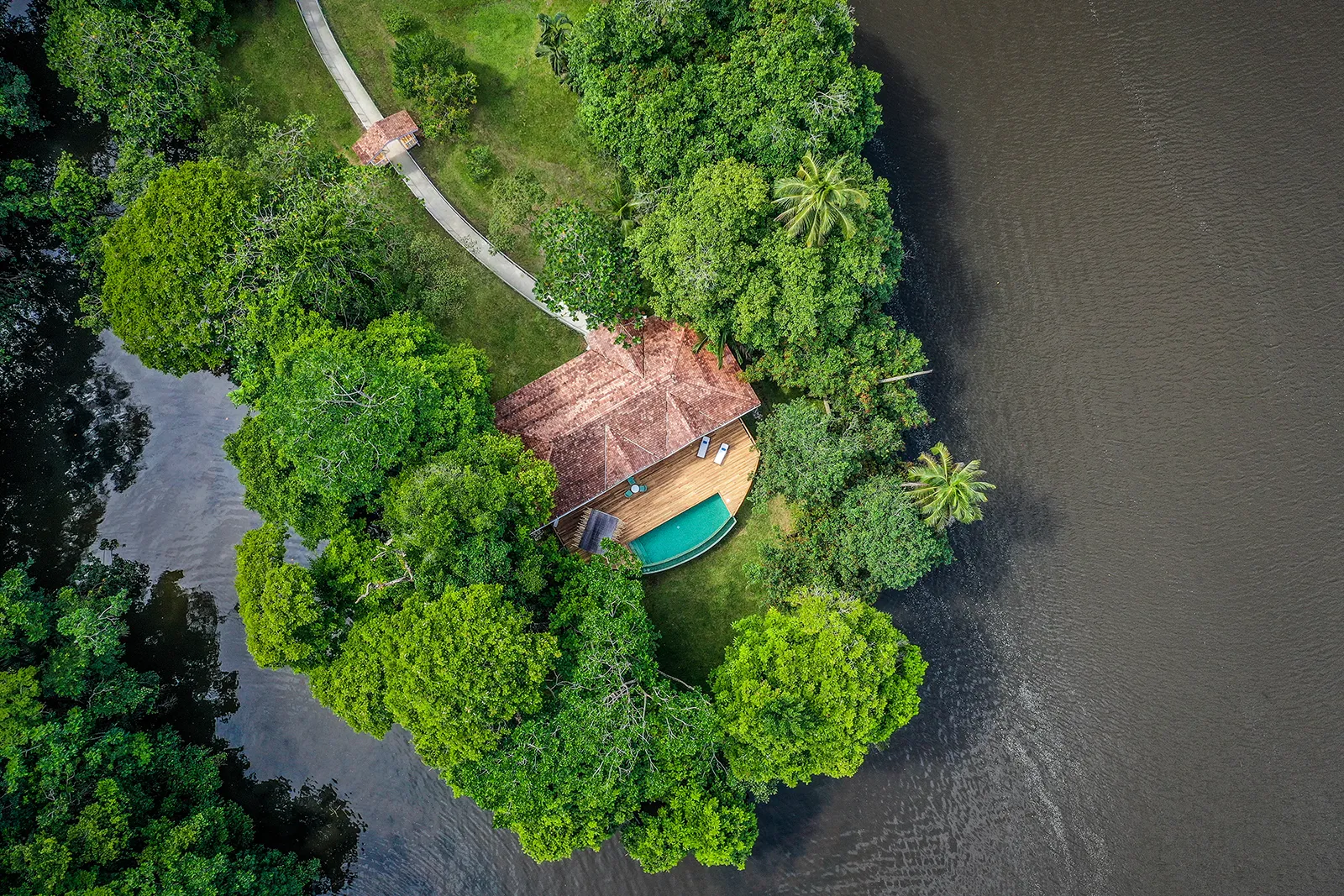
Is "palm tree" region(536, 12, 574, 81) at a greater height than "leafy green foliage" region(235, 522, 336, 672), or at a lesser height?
greater

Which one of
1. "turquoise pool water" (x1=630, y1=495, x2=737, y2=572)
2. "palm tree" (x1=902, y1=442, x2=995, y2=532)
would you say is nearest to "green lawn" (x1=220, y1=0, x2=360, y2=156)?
"turquoise pool water" (x1=630, y1=495, x2=737, y2=572)

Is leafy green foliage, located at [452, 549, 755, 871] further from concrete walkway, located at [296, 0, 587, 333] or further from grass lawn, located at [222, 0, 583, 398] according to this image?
concrete walkway, located at [296, 0, 587, 333]

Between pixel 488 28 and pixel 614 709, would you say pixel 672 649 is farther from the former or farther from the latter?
pixel 488 28

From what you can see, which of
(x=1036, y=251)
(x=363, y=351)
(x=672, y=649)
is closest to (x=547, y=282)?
(x=363, y=351)

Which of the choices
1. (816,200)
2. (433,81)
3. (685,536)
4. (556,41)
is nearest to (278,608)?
(685,536)

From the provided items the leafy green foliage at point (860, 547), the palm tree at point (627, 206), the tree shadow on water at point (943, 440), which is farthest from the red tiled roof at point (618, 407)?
the tree shadow on water at point (943, 440)
